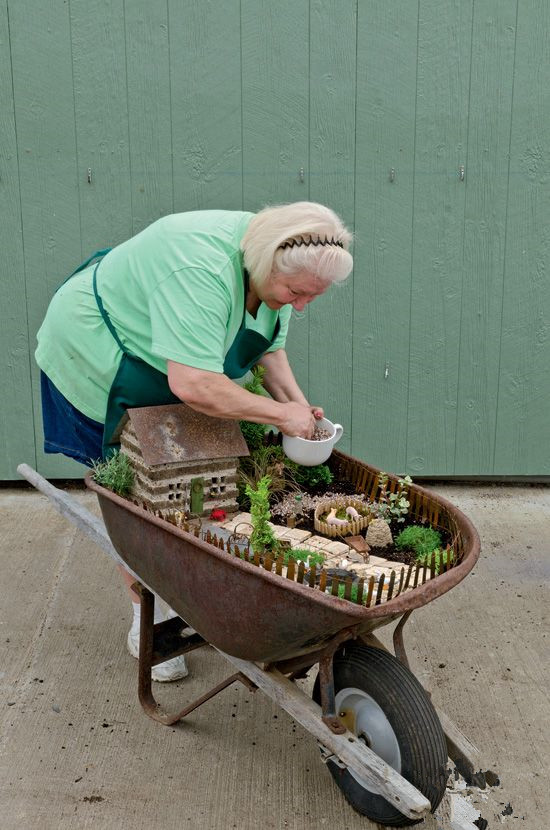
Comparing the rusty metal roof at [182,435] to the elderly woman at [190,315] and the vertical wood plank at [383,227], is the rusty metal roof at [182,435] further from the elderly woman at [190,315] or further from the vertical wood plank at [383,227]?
the vertical wood plank at [383,227]

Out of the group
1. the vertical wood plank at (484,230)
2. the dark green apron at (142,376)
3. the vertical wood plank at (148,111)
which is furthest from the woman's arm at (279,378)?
the vertical wood plank at (484,230)

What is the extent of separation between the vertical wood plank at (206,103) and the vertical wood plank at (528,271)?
1.28 m

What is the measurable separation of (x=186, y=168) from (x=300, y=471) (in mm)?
1909

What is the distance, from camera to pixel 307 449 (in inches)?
93.7

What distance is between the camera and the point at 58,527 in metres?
3.94

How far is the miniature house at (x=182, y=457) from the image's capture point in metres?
2.30

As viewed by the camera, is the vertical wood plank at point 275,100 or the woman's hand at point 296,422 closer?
the woman's hand at point 296,422

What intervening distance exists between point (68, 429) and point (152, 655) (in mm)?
780

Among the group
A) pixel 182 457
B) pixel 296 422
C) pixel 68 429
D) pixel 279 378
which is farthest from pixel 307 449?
pixel 68 429

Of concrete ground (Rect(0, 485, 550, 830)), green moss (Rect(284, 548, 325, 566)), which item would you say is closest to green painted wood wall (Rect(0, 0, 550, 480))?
concrete ground (Rect(0, 485, 550, 830))

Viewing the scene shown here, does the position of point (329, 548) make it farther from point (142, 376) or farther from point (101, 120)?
point (101, 120)

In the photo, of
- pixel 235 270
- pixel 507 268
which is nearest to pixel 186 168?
pixel 507 268

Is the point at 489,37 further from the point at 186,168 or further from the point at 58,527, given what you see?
the point at 58,527

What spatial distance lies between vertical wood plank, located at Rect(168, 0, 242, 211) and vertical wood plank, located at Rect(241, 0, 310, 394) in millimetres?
45
